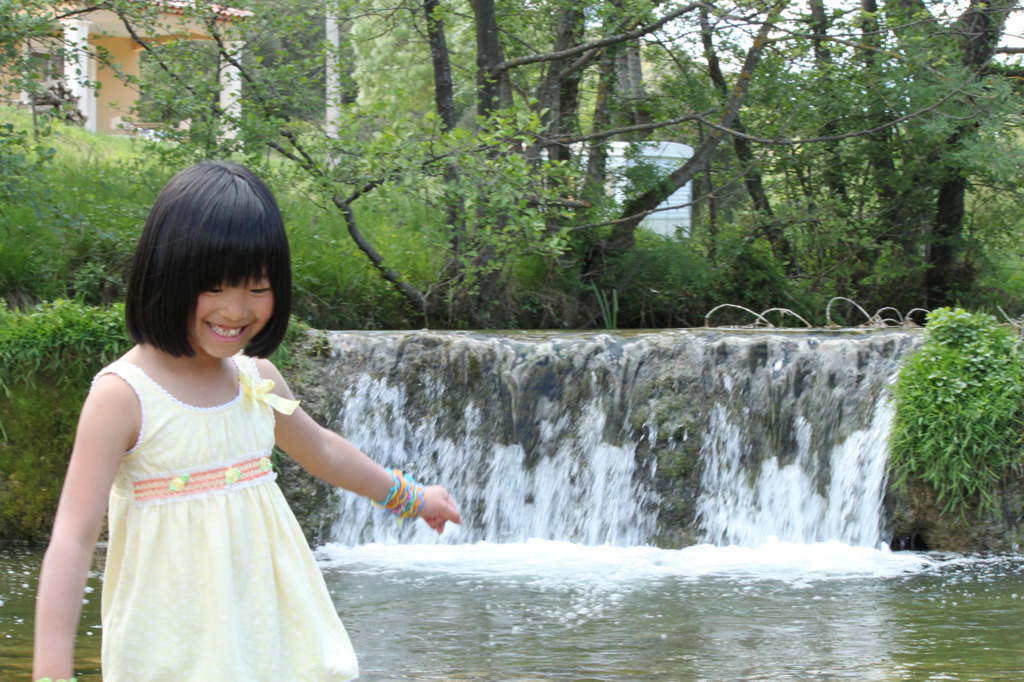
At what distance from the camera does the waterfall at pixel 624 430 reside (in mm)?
6406

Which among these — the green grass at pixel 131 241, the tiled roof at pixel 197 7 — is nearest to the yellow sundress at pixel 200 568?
the green grass at pixel 131 241

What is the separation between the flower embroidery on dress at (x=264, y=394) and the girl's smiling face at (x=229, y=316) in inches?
4.6

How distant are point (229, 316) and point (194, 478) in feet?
0.96

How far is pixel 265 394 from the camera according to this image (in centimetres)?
187

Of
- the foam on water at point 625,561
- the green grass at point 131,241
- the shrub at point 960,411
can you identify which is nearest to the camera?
the foam on water at point 625,561

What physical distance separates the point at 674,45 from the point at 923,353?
5046mm

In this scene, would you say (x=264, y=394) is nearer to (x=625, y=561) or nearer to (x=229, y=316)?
(x=229, y=316)

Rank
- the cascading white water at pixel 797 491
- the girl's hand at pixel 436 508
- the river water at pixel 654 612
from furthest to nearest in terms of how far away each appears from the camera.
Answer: the cascading white water at pixel 797 491, the river water at pixel 654 612, the girl's hand at pixel 436 508

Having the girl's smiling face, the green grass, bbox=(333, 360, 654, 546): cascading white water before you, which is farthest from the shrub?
the girl's smiling face

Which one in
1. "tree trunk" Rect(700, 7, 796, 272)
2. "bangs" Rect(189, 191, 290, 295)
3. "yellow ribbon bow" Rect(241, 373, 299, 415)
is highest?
"tree trunk" Rect(700, 7, 796, 272)

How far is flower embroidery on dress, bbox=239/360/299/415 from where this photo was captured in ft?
6.10

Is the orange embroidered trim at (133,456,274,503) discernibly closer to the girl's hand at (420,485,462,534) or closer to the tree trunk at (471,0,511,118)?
the girl's hand at (420,485,462,534)

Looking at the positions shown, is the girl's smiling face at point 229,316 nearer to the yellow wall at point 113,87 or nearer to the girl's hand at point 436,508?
the girl's hand at point 436,508

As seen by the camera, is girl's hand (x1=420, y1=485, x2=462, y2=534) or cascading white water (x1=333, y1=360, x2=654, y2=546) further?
cascading white water (x1=333, y1=360, x2=654, y2=546)
